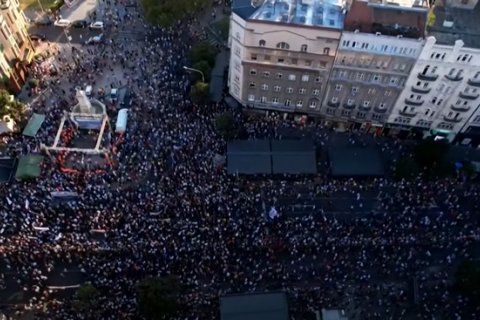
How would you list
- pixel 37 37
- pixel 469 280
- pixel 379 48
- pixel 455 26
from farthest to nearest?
pixel 37 37
pixel 455 26
pixel 379 48
pixel 469 280

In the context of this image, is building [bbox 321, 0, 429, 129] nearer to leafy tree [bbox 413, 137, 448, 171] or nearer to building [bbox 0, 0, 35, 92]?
leafy tree [bbox 413, 137, 448, 171]

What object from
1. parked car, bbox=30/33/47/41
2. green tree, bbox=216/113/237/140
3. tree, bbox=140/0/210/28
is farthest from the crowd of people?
parked car, bbox=30/33/47/41

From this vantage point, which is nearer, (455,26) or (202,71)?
(455,26)

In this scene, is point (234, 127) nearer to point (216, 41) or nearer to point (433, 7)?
point (216, 41)

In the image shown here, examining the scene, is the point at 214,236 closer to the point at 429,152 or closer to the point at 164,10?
the point at 429,152

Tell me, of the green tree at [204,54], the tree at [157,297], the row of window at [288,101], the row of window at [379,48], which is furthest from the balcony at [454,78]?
the tree at [157,297]

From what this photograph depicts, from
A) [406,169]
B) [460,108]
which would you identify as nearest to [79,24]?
[406,169]
